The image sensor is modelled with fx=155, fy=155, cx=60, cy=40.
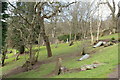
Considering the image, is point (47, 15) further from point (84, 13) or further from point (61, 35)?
point (61, 35)

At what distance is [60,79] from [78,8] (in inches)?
941

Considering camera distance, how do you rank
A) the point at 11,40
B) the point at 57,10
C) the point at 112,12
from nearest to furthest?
the point at 57,10 → the point at 11,40 → the point at 112,12

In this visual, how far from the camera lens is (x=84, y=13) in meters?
31.2

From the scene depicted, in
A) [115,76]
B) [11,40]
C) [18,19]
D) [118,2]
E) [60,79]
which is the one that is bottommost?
[60,79]

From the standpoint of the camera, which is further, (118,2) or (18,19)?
(118,2)

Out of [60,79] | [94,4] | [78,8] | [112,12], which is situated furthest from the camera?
[112,12]

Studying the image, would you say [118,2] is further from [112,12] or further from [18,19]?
[18,19]

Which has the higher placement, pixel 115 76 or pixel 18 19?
pixel 18 19

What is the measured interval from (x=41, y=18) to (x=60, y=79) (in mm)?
12388

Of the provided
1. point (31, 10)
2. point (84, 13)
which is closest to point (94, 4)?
point (84, 13)

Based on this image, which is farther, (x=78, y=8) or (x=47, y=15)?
(x=78, y=8)

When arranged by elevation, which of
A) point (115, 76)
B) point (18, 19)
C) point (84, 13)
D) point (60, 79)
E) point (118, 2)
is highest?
point (118, 2)

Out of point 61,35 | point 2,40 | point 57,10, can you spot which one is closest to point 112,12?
point 61,35

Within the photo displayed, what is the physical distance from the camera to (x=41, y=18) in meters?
22.1
